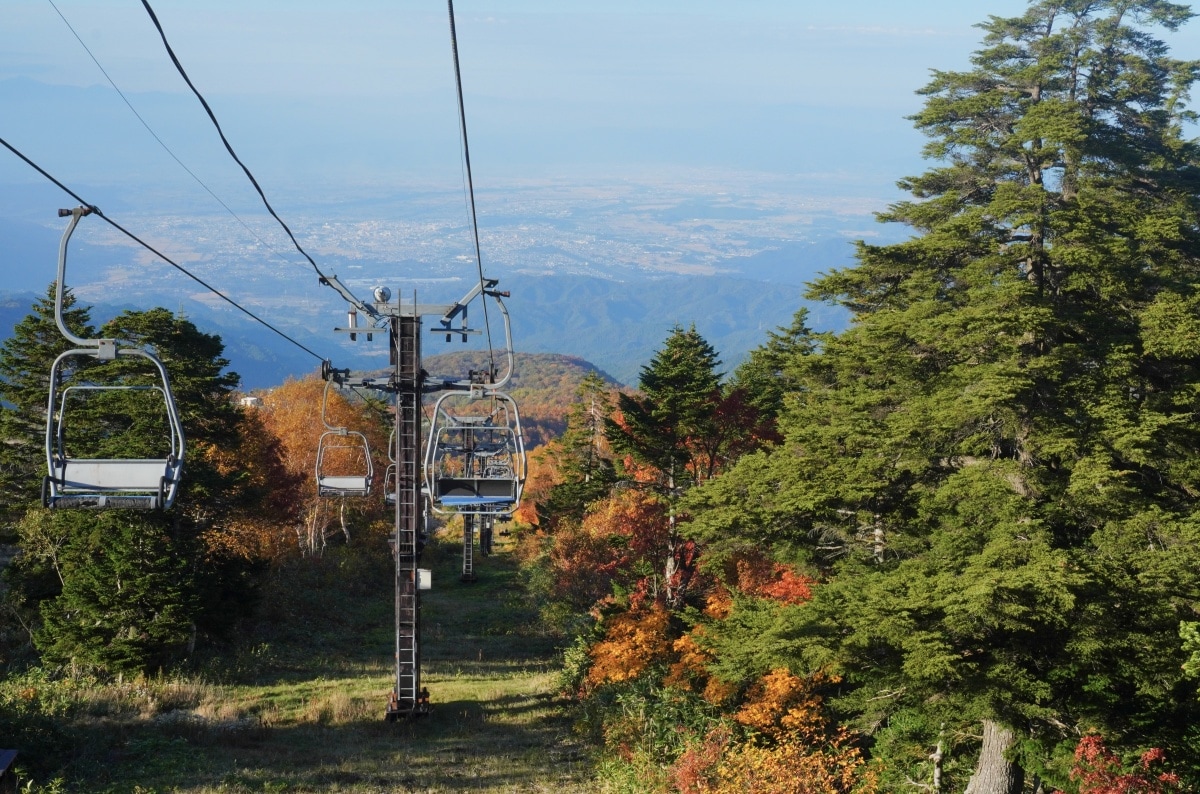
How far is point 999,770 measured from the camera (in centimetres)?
1653

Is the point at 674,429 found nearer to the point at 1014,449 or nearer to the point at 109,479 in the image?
the point at 1014,449

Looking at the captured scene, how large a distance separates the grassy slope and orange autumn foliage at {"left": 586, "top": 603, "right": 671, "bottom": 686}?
5.16ft

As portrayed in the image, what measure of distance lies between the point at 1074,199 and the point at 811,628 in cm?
923

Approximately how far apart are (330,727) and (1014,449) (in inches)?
573

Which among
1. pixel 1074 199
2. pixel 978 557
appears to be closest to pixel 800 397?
pixel 1074 199

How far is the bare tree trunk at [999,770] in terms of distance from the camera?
16.5m

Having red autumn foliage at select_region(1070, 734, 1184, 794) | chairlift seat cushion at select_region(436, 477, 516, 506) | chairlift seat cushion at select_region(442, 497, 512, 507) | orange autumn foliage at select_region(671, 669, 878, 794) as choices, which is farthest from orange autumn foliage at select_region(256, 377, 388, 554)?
red autumn foliage at select_region(1070, 734, 1184, 794)

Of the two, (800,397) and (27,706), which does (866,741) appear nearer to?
(800,397)

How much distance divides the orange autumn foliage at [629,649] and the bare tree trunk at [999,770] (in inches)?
356

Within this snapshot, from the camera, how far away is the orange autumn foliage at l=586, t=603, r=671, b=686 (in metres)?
24.1

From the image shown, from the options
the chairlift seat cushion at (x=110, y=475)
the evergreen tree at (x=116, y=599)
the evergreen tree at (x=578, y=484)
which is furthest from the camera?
the evergreen tree at (x=578, y=484)

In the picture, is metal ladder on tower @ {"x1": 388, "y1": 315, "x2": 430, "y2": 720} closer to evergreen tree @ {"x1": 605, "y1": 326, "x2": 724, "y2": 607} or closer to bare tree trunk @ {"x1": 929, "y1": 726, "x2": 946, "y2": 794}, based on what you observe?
bare tree trunk @ {"x1": 929, "y1": 726, "x2": 946, "y2": 794}

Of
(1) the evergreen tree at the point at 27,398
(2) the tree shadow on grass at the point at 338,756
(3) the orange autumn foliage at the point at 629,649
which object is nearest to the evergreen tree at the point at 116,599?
(1) the evergreen tree at the point at 27,398

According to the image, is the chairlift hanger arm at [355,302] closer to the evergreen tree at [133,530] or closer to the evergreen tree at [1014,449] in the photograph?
the evergreen tree at [1014,449]
